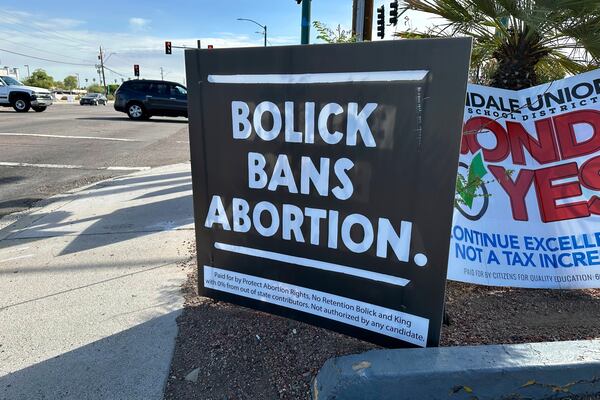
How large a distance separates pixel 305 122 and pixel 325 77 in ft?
0.84

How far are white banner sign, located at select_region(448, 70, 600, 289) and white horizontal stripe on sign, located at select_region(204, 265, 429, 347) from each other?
1314 mm

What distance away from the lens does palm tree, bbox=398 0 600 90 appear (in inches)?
117

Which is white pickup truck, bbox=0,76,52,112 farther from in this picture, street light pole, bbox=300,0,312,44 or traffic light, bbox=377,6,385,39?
street light pole, bbox=300,0,312,44

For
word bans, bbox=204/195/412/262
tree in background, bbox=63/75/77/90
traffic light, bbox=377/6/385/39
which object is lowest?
word bans, bbox=204/195/412/262

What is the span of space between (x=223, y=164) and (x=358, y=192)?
855mm

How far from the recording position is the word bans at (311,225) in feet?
7.14

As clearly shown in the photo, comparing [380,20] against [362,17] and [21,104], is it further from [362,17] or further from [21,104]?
[21,104]

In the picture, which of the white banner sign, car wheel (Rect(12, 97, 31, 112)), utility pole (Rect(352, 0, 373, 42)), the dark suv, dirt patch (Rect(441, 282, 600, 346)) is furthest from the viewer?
car wheel (Rect(12, 97, 31, 112))

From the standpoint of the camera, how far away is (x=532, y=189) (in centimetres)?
327

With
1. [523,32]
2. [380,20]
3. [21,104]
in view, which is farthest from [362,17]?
[21,104]

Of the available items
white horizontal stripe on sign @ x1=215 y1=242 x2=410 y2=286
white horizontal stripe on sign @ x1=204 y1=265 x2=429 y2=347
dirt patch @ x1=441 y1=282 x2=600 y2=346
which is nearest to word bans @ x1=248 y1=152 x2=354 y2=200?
white horizontal stripe on sign @ x1=215 y1=242 x2=410 y2=286

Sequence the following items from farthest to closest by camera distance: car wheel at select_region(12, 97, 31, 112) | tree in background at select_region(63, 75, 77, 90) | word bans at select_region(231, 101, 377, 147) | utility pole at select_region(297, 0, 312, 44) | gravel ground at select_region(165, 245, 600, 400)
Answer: tree in background at select_region(63, 75, 77, 90) → car wheel at select_region(12, 97, 31, 112) → utility pole at select_region(297, 0, 312, 44) → gravel ground at select_region(165, 245, 600, 400) → word bans at select_region(231, 101, 377, 147)

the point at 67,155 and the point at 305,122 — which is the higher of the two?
the point at 305,122

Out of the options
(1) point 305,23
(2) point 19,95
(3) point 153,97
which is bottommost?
(3) point 153,97
